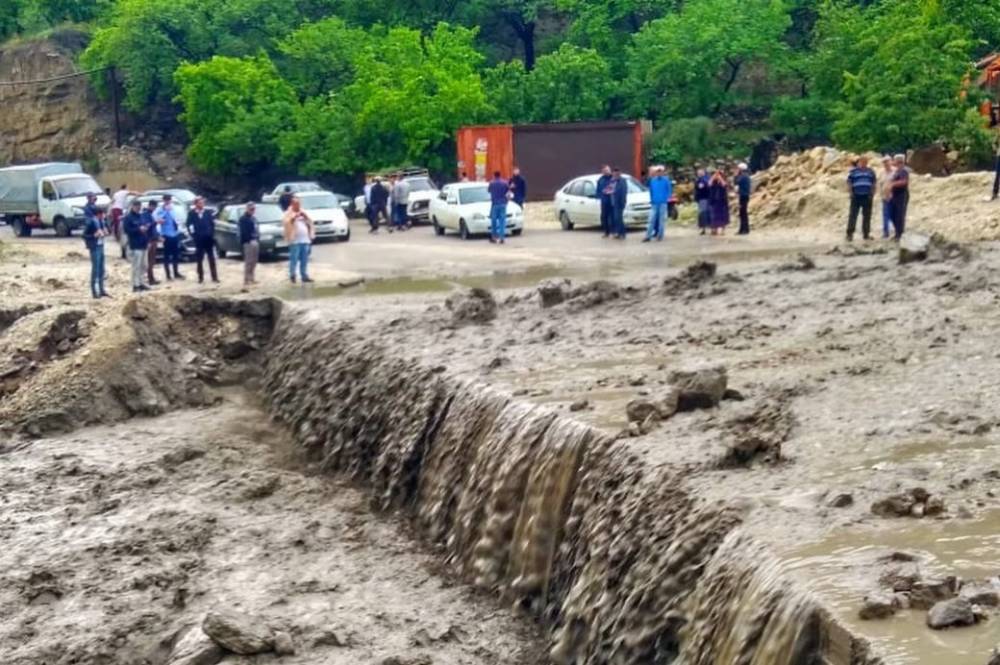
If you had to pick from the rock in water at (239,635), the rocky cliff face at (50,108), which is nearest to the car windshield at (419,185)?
the rocky cliff face at (50,108)

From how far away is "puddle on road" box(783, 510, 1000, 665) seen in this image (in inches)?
221

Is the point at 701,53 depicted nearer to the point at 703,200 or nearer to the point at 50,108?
the point at 703,200

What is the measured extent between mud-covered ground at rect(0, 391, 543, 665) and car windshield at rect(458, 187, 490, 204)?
17594mm

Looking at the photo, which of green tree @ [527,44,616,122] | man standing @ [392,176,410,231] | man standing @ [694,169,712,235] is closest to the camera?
man standing @ [694,169,712,235]

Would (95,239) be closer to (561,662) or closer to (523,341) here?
(523,341)

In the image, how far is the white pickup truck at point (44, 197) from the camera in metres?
42.2

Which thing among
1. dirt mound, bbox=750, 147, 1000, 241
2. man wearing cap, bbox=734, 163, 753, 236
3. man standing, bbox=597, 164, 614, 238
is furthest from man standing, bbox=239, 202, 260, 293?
dirt mound, bbox=750, 147, 1000, 241

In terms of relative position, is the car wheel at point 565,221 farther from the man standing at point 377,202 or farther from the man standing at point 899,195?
the man standing at point 899,195

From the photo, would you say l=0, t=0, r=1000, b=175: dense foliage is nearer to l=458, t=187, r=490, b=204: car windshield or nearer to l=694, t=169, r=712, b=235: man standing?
l=458, t=187, r=490, b=204: car windshield

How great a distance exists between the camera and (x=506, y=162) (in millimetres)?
40969

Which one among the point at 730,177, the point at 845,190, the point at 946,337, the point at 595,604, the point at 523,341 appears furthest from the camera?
the point at 730,177

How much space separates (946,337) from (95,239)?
1494 centimetres

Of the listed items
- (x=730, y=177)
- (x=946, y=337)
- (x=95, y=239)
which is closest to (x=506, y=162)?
(x=730, y=177)

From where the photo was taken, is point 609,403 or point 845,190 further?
point 845,190
